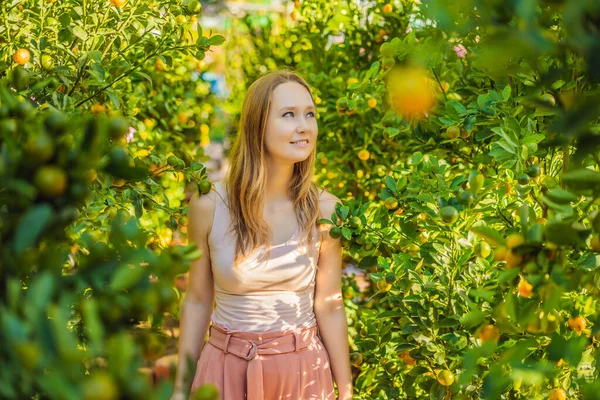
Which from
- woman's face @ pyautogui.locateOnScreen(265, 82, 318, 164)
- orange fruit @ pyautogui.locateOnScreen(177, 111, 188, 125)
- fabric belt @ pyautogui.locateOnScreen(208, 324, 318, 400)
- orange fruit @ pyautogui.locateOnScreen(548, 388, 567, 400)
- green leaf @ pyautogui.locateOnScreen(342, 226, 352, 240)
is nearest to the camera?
orange fruit @ pyautogui.locateOnScreen(548, 388, 567, 400)

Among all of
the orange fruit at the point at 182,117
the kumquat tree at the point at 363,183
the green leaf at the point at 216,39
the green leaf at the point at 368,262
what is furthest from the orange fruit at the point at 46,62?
the orange fruit at the point at 182,117

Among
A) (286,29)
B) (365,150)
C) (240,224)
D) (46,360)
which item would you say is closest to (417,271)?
(240,224)

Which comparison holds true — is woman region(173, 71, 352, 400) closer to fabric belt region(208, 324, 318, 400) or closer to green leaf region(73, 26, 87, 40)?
fabric belt region(208, 324, 318, 400)

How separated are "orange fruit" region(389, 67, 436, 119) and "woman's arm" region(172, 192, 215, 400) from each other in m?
0.65

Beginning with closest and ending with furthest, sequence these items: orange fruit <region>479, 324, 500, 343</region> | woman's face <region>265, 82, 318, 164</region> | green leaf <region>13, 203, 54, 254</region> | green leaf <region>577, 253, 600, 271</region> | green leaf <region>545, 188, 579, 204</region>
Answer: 1. green leaf <region>13, 203, 54, 254</region>
2. green leaf <region>545, 188, 579, 204</region>
3. orange fruit <region>479, 324, 500, 343</region>
4. green leaf <region>577, 253, 600, 271</region>
5. woman's face <region>265, 82, 318, 164</region>

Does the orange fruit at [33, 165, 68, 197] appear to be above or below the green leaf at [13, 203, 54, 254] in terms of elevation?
above

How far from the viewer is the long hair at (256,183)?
187 centimetres

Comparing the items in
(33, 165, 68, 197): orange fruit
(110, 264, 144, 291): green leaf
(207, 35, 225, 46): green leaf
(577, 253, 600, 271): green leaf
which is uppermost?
(207, 35, 225, 46): green leaf

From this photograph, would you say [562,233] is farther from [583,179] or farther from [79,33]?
[79,33]

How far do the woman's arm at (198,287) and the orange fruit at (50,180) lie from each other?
126 centimetres

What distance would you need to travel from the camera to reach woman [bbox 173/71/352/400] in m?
1.79

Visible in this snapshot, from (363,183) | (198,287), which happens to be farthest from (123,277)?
(363,183)

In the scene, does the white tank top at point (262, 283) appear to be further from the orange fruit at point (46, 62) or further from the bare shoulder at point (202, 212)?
the orange fruit at point (46, 62)

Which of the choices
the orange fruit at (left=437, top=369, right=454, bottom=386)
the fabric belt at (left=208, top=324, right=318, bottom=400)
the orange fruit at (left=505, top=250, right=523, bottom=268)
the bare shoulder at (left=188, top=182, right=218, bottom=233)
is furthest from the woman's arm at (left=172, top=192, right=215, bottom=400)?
the orange fruit at (left=505, top=250, right=523, bottom=268)
